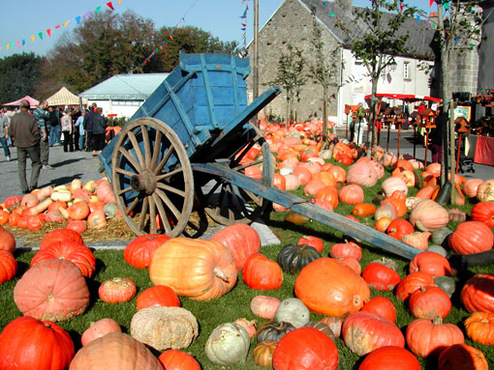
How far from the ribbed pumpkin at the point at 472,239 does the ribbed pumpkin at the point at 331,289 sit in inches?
82.0

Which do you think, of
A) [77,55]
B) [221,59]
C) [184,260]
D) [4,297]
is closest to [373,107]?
[221,59]

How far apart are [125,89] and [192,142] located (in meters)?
26.9

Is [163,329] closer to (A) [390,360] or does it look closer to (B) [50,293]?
(B) [50,293]

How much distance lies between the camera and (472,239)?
19.9 ft

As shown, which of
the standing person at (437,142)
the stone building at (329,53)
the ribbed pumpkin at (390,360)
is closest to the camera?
the ribbed pumpkin at (390,360)

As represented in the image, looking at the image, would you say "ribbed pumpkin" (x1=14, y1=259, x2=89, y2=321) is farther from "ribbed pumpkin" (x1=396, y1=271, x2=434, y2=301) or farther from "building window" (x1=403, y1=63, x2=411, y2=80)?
"building window" (x1=403, y1=63, x2=411, y2=80)

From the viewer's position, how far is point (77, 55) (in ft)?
200

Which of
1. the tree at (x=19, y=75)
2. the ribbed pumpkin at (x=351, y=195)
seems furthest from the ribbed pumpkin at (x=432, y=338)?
the tree at (x=19, y=75)

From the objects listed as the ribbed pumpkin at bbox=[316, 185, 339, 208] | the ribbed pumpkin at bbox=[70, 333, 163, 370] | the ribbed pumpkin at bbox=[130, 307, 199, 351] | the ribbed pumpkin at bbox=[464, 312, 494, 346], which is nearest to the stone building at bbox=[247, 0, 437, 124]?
the ribbed pumpkin at bbox=[316, 185, 339, 208]

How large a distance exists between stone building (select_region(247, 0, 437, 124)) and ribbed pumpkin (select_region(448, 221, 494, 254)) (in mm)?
28911

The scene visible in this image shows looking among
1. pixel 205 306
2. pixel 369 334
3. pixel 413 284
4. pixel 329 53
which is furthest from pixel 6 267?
pixel 329 53

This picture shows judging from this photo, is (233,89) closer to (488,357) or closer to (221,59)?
(221,59)

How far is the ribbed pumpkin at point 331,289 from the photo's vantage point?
15.0ft

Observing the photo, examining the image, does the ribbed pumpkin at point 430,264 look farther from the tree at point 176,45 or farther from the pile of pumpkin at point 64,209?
the tree at point 176,45
